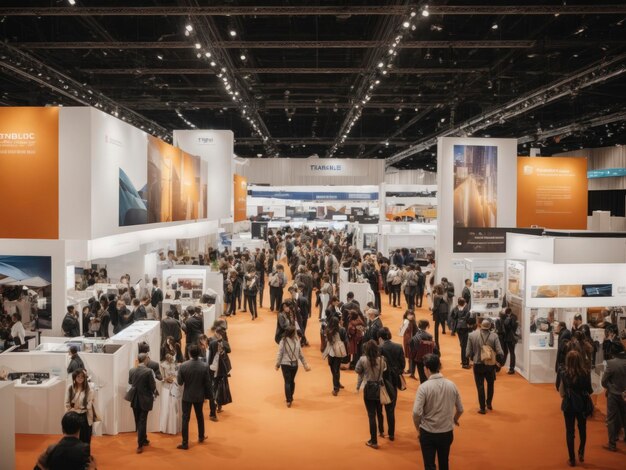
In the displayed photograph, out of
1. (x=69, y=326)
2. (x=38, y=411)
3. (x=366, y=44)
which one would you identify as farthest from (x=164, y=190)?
(x=38, y=411)

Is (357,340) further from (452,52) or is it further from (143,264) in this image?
(452,52)

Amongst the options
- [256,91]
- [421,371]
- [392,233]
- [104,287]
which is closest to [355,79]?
[256,91]

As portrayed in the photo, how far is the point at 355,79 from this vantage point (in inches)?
671

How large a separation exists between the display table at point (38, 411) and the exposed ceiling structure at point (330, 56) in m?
6.71

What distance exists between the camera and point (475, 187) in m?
13.9

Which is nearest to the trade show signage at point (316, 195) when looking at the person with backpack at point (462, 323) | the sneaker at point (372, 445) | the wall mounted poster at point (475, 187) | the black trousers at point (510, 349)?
the wall mounted poster at point (475, 187)

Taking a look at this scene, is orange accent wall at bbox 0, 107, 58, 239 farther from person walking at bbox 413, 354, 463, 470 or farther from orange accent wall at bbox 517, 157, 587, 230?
orange accent wall at bbox 517, 157, 587, 230

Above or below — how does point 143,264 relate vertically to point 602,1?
below

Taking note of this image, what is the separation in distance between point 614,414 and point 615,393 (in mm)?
271

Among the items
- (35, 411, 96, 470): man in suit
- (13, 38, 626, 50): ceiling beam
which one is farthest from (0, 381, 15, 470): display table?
(13, 38, 626, 50): ceiling beam

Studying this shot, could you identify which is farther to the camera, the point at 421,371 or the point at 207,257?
the point at 207,257

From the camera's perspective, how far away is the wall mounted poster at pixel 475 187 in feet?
45.3

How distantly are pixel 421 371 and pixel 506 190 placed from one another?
24.9 feet

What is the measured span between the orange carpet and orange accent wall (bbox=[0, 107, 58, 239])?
3025 mm
